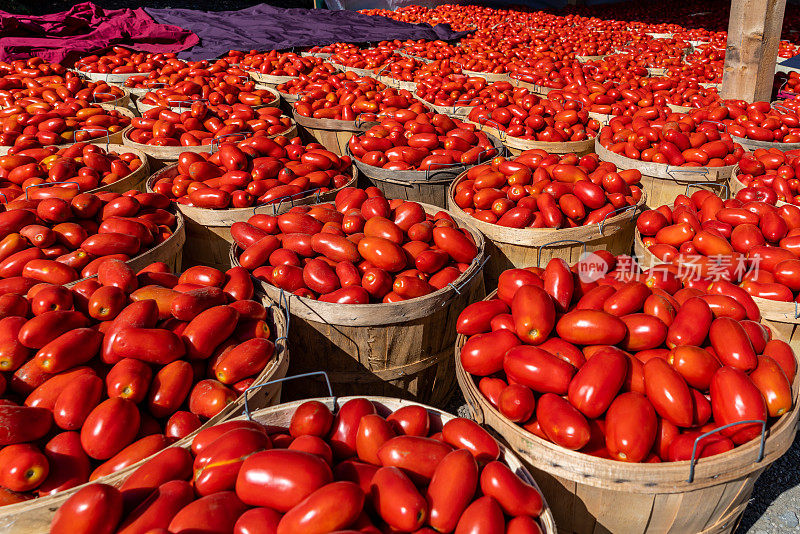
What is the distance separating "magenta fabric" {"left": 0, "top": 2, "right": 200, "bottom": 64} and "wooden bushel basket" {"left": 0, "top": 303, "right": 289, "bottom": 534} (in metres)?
7.68

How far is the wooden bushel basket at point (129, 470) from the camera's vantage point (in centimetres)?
161

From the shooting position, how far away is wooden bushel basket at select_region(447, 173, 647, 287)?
11.0 feet

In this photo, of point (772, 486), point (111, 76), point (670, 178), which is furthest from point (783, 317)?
point (111, 76)

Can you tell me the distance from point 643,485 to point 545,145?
3.59 m

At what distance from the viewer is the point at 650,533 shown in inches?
78.3

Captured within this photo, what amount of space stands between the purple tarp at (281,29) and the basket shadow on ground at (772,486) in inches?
329

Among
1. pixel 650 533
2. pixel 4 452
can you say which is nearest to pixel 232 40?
pixel 4 452

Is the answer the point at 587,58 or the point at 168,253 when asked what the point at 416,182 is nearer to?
the point at 168,253

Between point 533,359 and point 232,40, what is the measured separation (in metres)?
8.76

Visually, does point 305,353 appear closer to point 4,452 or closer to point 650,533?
point 4,452

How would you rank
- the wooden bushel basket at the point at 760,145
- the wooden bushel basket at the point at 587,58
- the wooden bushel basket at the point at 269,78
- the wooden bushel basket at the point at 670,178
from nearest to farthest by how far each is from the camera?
1. the wooden bushel basket at the point at 670,178
2. the wooden bushel basket at the point at 760,145
3. the wooden bushel basket at the point at 269,78
4. the wooden bushel basket at the point at 587,58

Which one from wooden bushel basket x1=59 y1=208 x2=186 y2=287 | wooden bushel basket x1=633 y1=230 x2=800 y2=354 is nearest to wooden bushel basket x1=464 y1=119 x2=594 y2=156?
wooden bushel basket x1=633 y1=230 x2=800 y2=354

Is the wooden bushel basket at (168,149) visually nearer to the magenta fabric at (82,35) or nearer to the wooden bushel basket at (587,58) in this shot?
the magenta fabric at (82,35)

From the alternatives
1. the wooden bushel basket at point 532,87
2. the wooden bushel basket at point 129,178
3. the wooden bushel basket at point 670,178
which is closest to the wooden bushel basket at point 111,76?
the wooden bushel basket at point 129,178
